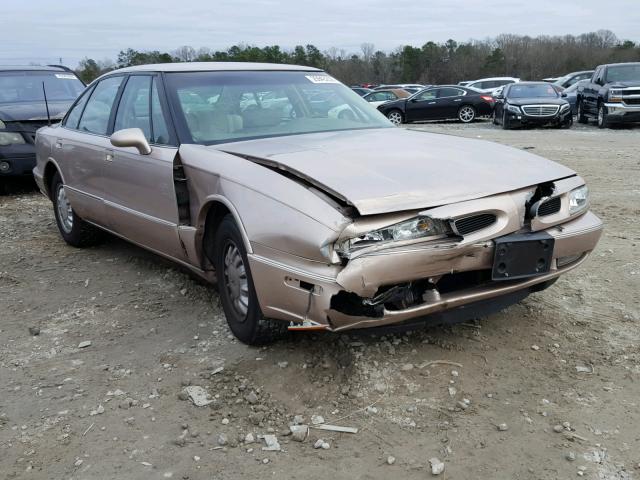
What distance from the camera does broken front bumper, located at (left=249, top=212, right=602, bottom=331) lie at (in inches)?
111

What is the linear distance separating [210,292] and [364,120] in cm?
168

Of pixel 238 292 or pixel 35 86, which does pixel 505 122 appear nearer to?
pixel 35 86

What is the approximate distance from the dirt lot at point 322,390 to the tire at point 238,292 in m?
0.11

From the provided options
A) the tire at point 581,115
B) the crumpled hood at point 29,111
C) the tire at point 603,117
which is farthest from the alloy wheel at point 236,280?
the tire at point 581,115

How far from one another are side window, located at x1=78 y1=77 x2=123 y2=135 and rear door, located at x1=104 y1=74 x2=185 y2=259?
0.76 ft

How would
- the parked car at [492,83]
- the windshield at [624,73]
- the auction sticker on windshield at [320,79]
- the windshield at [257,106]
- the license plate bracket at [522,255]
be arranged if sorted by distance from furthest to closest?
the parked car at [492,83], the windshield at [624,73], the auction sticker on windshield at [320,79], the windshield at [257,106], the license plate bracket at [522,255]

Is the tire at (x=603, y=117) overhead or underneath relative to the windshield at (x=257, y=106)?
underneath

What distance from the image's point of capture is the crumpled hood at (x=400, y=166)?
2951 millimetres

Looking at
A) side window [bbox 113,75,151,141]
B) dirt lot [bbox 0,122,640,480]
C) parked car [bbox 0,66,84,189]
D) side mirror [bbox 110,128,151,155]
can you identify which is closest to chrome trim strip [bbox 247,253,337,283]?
dirt lot [bbox 0,122,640,480]

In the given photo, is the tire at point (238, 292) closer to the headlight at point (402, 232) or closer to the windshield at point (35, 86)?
the headlight at point (402, 232)

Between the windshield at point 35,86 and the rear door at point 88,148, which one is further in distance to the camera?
the windshield at point 35,86

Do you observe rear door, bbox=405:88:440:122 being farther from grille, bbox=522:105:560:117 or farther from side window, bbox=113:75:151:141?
side window, bbox=113:75:151:141

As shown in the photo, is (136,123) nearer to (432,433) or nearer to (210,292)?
(210,292)

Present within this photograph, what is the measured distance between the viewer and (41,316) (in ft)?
14.4
